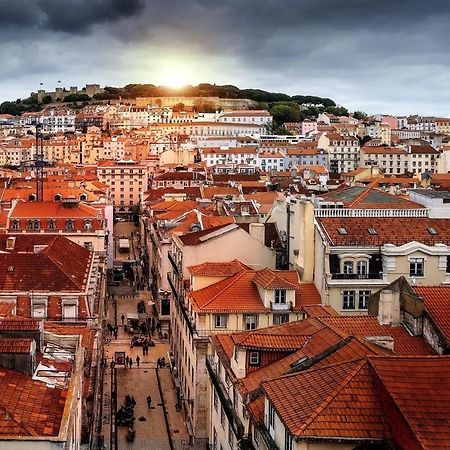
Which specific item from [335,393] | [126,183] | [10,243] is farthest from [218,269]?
[126,183]

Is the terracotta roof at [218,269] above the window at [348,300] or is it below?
above

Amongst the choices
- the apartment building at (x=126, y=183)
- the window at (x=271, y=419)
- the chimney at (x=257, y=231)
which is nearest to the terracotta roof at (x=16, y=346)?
the window at (x=271, y=419)

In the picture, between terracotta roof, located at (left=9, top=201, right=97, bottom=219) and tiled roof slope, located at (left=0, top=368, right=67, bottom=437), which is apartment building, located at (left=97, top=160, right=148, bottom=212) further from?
tiled roof slope, located at (left=0, top=368, right=67, bottom=437)

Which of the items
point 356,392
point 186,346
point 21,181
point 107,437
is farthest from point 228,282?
point 21,181

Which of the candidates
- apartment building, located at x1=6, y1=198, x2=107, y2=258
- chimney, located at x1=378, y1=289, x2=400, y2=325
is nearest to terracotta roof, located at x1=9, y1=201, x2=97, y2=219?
Answer: apartment building, located at x1=6, y1=198, x2=107, y2=258

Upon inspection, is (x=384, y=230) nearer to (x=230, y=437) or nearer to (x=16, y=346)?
(x=230, y=437)

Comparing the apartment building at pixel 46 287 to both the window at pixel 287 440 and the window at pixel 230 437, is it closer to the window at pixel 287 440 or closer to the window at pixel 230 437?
the window at pixel 230 437
